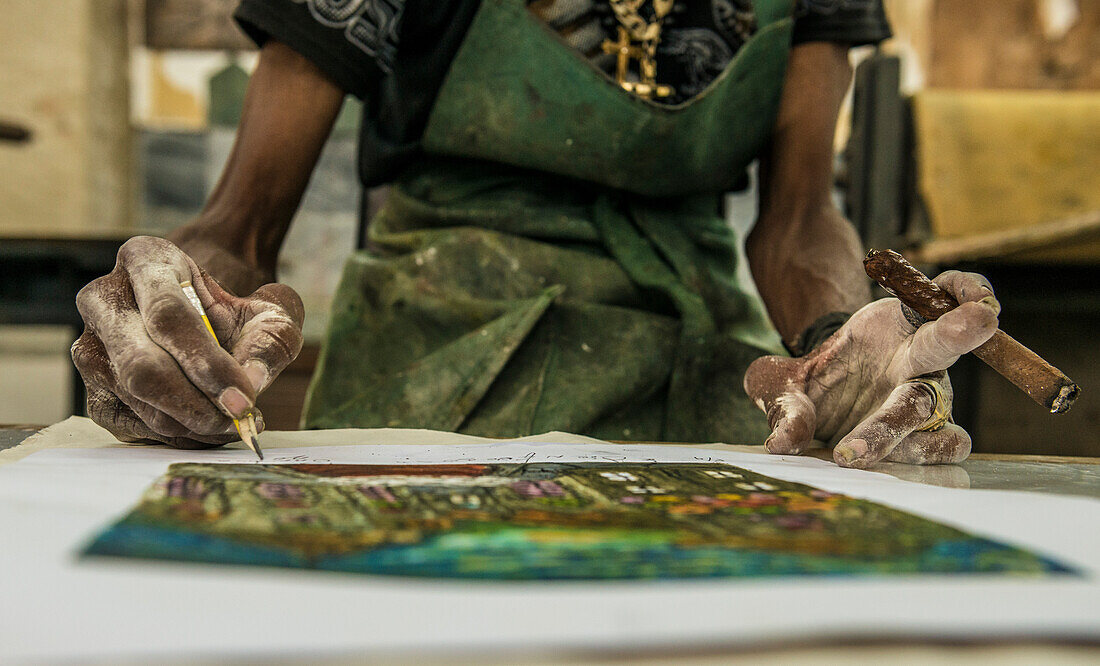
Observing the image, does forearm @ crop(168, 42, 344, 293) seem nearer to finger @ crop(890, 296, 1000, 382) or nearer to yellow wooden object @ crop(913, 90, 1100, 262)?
finger @ crop(890, 296, 1000, 382)

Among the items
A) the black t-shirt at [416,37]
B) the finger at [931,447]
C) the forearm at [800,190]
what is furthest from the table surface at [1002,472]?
the black t-shirt at [416,37]

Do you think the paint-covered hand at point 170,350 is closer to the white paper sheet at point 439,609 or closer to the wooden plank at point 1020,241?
the white paper sheet at point 439,609

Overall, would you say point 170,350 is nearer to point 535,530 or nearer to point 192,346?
point 192,346

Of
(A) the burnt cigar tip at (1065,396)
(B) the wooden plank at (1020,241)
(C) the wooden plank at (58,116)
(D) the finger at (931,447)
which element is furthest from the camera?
(C) the wooden plank at (58,116)

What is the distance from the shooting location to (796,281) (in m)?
0.96

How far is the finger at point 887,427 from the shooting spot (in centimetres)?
57

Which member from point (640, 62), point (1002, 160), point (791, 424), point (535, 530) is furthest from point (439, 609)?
point (1002, 160)

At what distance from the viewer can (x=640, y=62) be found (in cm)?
98

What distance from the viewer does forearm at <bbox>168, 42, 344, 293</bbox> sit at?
0.89m

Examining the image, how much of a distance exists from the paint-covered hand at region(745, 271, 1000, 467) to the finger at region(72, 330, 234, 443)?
424mm

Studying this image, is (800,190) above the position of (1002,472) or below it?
above

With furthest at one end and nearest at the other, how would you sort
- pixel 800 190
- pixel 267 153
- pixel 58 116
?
pixel 58 116, pixel 800 190, pixel 267 153

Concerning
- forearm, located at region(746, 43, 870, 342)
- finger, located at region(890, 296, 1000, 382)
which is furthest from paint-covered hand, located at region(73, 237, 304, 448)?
forearm, located at region(746, 43, 870, 342)

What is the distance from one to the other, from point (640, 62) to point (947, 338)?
551 millimetres
